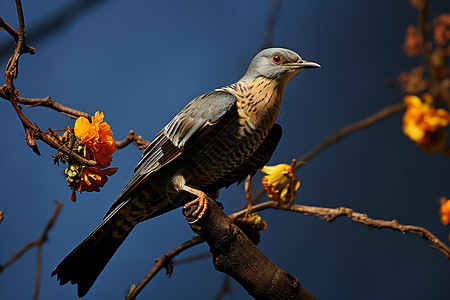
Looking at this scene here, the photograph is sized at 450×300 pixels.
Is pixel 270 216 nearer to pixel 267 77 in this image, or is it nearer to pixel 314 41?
pixel 314 41

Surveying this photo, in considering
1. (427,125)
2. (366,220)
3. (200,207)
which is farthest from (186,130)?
(427,125)

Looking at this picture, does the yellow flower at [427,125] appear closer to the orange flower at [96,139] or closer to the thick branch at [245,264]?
the thick branch at [245,264]

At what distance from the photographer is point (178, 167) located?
100 cm

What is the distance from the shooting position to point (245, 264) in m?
0.79

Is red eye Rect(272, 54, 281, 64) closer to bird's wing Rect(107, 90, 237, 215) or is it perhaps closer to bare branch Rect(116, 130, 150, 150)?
bird's wing Rect(107, 90, 237, 215)

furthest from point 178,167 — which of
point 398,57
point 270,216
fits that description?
point 398,57

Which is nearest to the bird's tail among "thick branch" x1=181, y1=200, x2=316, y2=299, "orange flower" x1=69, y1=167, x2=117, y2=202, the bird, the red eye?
the bird

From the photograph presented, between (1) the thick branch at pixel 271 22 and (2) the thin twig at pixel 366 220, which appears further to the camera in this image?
(1) the thick branch at pixel 271 22

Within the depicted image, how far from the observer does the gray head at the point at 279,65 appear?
Result: 1001mm

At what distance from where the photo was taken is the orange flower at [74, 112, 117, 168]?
80cm

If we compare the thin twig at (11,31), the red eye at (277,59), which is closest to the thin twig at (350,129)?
the red eye at (277,59)

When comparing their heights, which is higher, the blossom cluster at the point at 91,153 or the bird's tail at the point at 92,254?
the blossom cluster at the point at 91,153

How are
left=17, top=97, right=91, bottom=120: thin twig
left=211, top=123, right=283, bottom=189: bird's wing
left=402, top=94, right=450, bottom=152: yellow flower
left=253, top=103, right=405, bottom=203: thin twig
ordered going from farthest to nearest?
left=211, top=123, right=283, bottom=189: bird's wing
left=17, top=97, right=91, bottom=120: thin twig
left=253, top=103, right=405, bottom=203: thin twig
left=402, top=94, right=450, bottom=152: yellow flower

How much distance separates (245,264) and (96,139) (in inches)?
14.3
